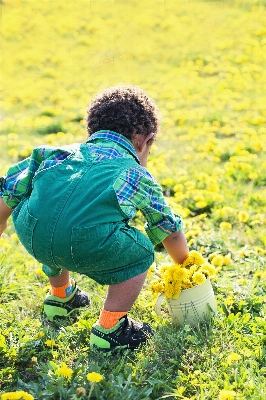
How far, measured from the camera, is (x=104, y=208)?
8.39 ft

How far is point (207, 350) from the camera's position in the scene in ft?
8.68

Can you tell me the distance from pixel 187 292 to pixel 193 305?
0.25 ft

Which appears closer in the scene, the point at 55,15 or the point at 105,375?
the point at 105,375

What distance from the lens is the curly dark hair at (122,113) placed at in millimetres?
2883

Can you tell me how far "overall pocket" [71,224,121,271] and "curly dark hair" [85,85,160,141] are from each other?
0.59 meters

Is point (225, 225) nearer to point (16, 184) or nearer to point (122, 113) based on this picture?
point (122, 113)

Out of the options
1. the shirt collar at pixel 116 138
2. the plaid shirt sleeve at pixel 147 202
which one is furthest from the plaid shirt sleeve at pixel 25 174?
the plaid shirt sleeve at pixel 147 202

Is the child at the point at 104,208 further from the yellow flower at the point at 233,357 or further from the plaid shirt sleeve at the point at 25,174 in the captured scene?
the yellow flower at the point at 233,357

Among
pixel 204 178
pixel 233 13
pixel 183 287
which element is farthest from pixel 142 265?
pixel 233 13

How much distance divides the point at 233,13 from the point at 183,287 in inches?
372

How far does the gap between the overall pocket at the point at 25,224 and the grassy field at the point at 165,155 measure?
0.51 meters

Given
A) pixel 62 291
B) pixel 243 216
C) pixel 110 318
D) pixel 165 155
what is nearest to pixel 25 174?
pixel 62 291

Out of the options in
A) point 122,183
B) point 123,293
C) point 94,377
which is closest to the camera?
point 94,377

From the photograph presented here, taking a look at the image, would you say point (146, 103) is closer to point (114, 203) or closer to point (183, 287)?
point (114, 203)
